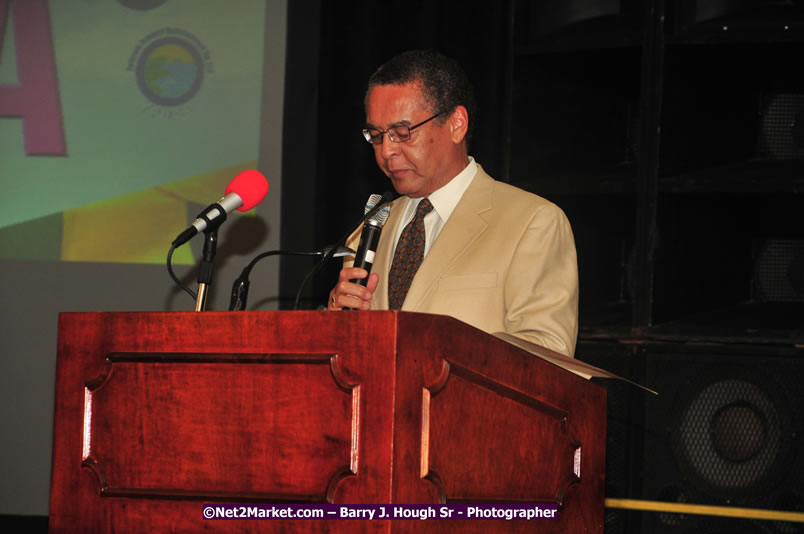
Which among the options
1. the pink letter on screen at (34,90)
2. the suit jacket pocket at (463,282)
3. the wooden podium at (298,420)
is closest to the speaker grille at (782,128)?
the suit jacket pocket at (463,282)

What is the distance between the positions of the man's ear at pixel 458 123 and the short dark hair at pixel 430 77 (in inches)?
0.6

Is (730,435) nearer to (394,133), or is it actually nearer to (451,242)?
(451,242)

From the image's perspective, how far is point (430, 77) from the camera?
2.33 metres

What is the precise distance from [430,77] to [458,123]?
0.46ft

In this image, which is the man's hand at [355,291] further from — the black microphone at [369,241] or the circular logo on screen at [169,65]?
the circular logo on screen at [169,65]

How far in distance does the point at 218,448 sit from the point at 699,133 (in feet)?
6.51

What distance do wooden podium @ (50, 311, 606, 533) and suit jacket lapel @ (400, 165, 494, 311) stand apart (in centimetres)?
51

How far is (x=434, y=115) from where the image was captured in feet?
7.62

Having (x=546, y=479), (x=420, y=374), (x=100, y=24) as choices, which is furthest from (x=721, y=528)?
(x=100, y=24)

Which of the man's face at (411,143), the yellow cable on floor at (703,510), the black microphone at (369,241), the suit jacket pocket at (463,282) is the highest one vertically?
the man's face at (411,143)

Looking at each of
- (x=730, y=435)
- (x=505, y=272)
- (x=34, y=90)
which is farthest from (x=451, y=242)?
(x=34, y=90)

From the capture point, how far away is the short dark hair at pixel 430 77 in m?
2.31

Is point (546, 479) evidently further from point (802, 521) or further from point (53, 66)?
point (53, 66)

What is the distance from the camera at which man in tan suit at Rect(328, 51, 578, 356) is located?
6.98 feet
